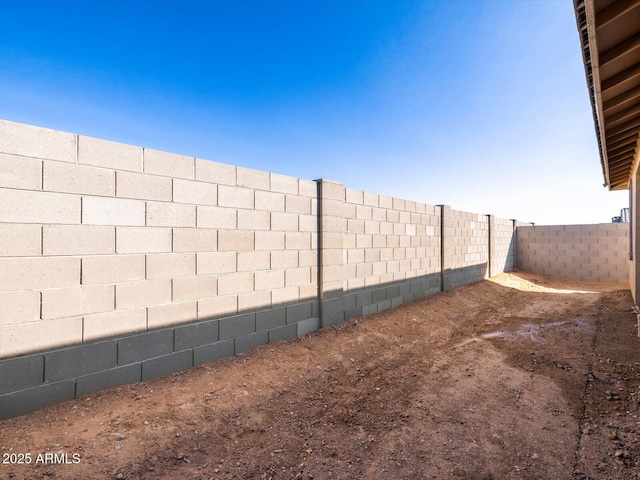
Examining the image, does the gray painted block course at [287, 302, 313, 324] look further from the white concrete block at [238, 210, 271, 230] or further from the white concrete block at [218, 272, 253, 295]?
the white concrete block at [238, 210, 271, 230]

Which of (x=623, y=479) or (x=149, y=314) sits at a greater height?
(x=149, y=314)

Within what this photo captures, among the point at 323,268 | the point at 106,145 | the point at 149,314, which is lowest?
the point at 149,314

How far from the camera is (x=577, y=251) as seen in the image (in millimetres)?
12312

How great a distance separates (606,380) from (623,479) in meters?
2.02

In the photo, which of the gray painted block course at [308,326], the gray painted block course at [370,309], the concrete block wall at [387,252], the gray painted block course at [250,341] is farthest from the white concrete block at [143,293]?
the gray painted block course at [370,309]

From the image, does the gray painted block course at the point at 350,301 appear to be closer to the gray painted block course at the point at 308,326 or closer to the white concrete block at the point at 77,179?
the gray painted block course at the point at 308,326

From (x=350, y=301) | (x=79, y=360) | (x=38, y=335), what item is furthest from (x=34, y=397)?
(x=350, y=301)

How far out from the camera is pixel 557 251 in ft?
42.1

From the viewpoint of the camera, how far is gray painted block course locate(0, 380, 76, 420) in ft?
8.07

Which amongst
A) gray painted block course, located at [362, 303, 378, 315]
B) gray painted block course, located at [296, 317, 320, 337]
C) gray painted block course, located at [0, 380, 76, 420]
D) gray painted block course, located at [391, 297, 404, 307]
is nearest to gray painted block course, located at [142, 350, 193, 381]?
gray painted block course, located at [0, 380, 76, 420]

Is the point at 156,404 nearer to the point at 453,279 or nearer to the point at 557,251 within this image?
the point at 453,279

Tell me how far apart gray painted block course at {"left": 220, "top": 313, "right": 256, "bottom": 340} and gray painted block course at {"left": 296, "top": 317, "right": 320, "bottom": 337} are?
87 centimetres

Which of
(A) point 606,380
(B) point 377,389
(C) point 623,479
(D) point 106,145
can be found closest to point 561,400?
(A) point 606,380

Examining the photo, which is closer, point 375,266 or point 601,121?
point 601,121
